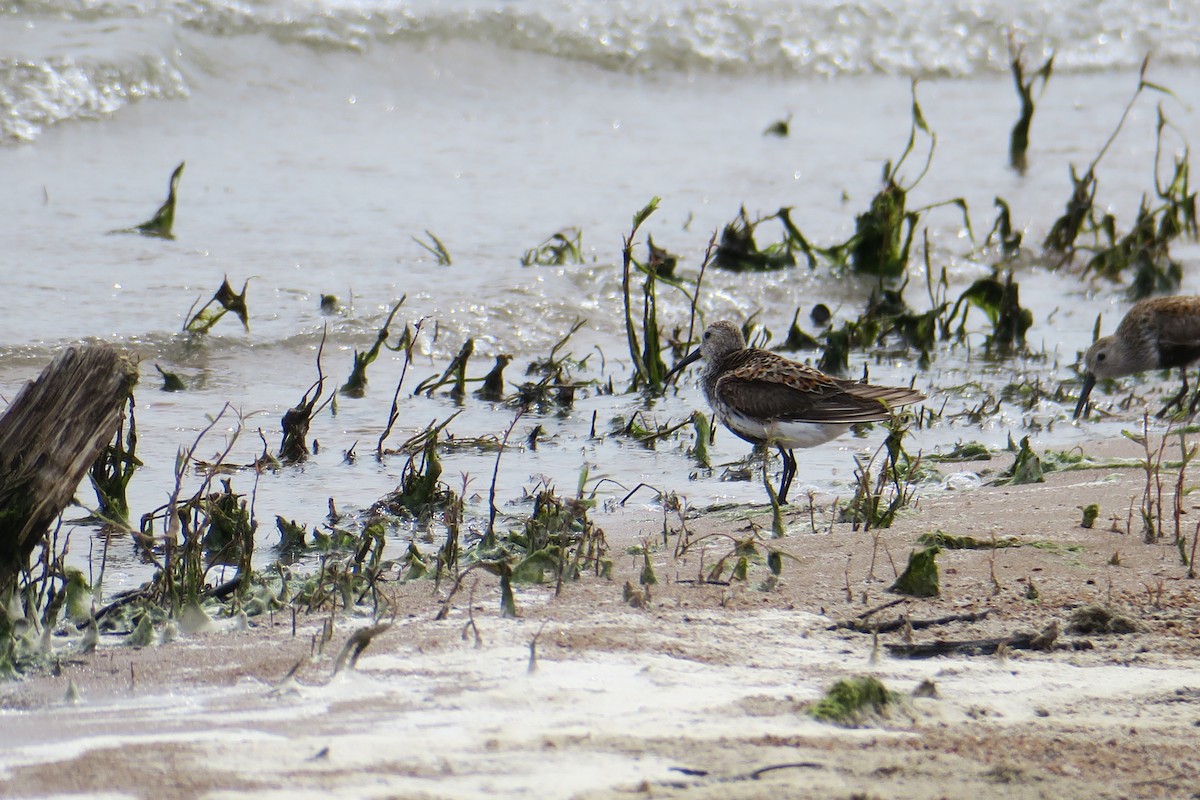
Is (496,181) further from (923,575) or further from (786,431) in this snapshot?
(923,575)

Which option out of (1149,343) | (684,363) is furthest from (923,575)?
(1149,343)

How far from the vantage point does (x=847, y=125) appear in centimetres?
1365

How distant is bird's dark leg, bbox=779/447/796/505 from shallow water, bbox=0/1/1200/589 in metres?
0.15

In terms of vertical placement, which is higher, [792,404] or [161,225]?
[161,225]

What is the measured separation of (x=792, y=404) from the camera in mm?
5898

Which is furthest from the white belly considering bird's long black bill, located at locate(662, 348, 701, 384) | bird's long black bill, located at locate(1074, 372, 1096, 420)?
bird's long black bill, located at locate(1074, 372, 1096, 420)

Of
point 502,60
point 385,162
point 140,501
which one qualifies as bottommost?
point 140,501

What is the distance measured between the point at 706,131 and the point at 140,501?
8.72 m

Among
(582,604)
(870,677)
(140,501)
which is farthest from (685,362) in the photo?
(870,677)

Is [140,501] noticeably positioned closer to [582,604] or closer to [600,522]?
[600,522]

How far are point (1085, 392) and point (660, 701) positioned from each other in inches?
177

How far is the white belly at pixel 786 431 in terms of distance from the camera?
19.2 ft

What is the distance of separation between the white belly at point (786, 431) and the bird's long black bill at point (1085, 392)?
60.8 inches

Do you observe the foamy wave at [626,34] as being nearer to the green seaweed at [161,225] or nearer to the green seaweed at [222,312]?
the green seaweed at [161,225]
